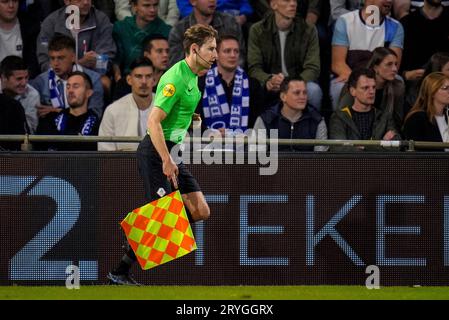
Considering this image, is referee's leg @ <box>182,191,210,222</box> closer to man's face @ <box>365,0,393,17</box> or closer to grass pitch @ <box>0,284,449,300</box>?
grass pitch @ <box>0,284,449,300</box>

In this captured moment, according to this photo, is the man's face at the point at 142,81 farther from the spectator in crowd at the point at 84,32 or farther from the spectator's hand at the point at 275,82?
the spectator's hand at the point at 275,82

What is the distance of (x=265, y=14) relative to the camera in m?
14.6

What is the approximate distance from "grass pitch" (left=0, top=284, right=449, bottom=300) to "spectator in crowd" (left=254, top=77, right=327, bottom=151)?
8.23 ft

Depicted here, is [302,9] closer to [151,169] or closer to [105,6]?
[105,6]

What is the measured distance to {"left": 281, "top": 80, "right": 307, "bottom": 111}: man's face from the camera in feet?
42.7

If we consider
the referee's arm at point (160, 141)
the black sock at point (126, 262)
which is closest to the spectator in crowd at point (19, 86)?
the black sock at point (126, 262)

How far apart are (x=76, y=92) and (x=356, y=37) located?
3.63m

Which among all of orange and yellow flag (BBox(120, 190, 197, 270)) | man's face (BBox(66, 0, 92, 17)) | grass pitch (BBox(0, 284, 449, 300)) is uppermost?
man's face (BBox(66, 0, 92, 17))

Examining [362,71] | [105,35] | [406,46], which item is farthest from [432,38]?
[105,35]

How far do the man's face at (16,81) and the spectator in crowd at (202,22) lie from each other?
1.79m

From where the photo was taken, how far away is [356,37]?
1448 centimetres

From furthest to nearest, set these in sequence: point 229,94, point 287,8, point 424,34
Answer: point 424,34
point 287,8
point 229,94

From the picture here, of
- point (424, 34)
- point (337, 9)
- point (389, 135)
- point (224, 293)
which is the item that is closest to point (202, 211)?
point (224, 293)

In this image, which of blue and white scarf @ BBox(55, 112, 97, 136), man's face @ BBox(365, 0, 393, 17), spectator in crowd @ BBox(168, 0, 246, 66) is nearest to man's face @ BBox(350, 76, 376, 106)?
man's face @ BBox(365, 0, 393, 17)
